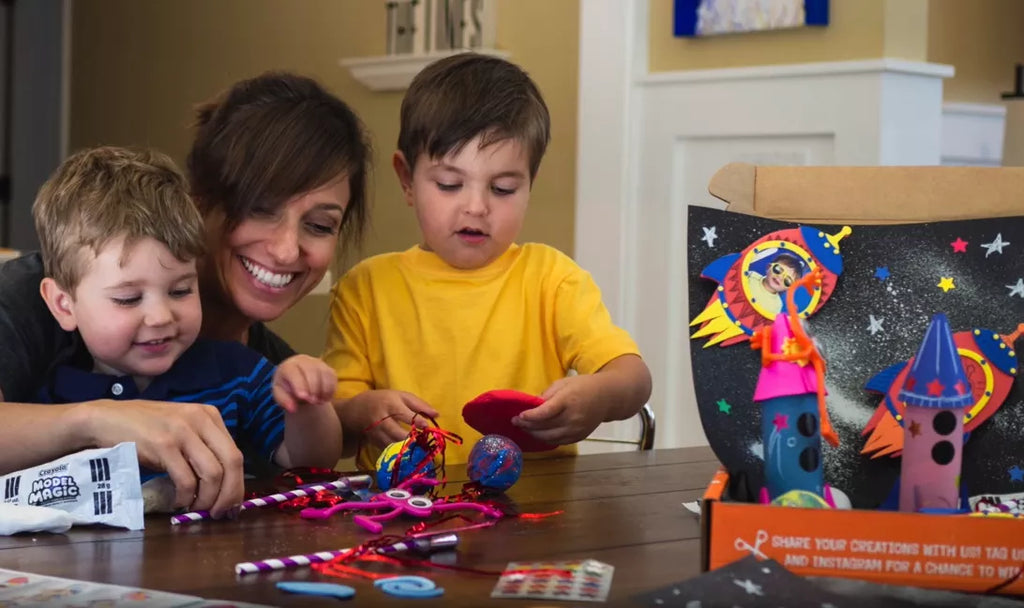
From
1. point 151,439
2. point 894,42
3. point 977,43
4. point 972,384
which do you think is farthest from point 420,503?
point 977,43

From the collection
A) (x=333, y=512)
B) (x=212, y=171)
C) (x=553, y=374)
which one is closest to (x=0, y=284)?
(x=212, y=171)

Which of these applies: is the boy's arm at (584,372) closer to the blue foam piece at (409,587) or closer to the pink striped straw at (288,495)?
the pink striped straw at (288,495)

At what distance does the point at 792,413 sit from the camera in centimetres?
100

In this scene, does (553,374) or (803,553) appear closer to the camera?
(803,553)

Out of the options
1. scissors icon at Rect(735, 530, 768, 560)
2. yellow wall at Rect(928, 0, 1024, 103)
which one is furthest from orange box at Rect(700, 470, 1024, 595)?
yellow wall at Rect(928, 0, 1024, 103)

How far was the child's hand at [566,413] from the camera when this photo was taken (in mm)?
1485

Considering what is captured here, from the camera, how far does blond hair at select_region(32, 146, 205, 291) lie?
1.43m

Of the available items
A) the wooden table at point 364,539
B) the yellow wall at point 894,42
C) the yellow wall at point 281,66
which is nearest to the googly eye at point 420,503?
the wooden table at point 364,539

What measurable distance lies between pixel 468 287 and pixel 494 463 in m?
0.68

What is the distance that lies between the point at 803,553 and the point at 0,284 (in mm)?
1007

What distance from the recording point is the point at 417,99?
1.90 meters

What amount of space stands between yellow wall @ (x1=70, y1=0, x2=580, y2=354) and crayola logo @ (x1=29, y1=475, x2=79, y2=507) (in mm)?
2105

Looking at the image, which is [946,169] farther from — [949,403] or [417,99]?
[417,99]

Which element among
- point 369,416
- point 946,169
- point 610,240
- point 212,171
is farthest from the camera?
point 610,240
